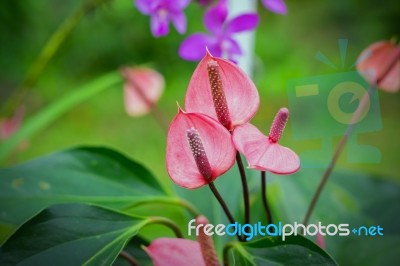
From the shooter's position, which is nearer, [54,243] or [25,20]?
[54,243]

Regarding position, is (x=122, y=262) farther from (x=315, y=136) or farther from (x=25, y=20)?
(x=25, y=20)

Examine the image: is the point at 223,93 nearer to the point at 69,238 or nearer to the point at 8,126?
the point at 69,238

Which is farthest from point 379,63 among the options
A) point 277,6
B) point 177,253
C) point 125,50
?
point 125,50

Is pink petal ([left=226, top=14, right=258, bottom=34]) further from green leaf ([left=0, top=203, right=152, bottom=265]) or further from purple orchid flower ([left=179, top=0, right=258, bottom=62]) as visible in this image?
green leaf ([left=0, top=203, right=152, bottom=265])

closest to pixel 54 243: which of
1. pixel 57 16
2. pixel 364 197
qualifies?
pixel 364 197

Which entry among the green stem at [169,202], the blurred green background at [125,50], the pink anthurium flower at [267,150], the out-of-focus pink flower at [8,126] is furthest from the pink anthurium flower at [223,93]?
the blurred green background at [125,50]

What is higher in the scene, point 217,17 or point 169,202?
point 217,17

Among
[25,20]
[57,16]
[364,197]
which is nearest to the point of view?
[364,197]

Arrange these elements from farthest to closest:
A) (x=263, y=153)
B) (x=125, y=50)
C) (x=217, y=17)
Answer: (x=125, y=50), (x=217, y=17), (x=263, y=153)

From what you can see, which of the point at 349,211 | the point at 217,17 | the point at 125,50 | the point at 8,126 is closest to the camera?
the point at 217,17
